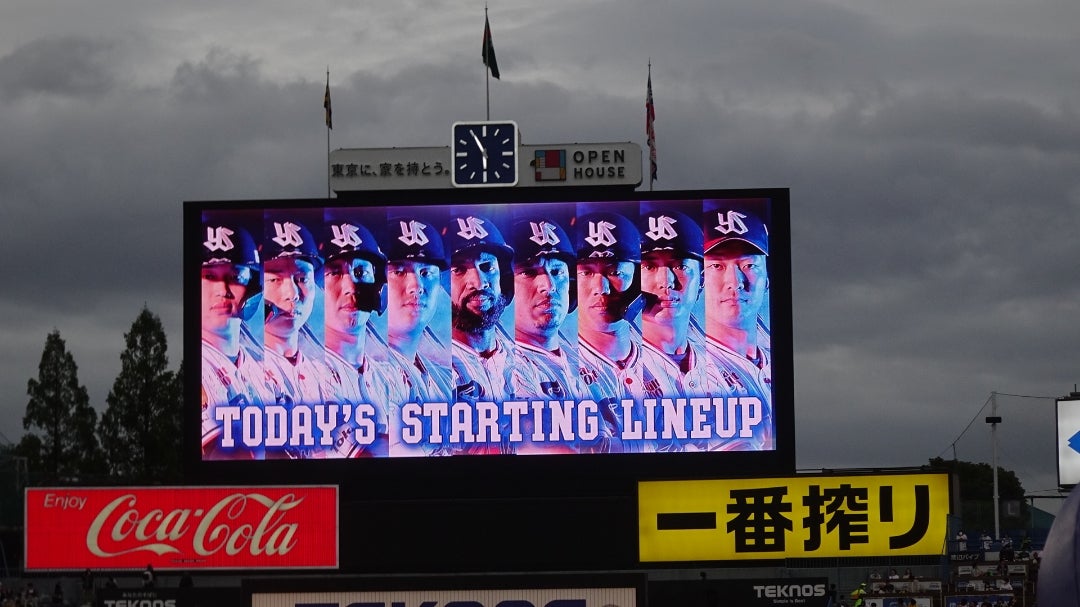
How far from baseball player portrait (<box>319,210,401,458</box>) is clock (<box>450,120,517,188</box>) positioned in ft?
8.53

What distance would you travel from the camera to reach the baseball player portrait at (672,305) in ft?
148

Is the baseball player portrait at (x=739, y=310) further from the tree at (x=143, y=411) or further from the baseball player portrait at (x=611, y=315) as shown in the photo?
the tree at (x=143, y=411)

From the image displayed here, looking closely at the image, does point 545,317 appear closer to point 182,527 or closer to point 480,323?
point 480,323

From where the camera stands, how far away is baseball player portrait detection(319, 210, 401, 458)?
45469mm

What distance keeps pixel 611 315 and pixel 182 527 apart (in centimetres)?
1223

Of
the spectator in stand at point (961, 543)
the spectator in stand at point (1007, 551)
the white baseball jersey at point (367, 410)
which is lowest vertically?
the spectator in stand at point (1007, 551)

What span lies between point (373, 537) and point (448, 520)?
196 centimetres

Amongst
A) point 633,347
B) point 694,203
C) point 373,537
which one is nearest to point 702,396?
point 633,347

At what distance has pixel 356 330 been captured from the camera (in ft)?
150

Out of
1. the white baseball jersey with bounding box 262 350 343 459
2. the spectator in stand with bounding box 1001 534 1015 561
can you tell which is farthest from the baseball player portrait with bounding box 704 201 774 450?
the white baseball jersey with bounding box 262 350 343 459

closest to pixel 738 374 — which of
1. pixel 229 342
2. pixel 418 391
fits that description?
pixel 418 391

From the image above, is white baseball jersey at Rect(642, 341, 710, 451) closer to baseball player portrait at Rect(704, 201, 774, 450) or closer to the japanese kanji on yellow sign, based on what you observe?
baseball player portrait at Rect(704, 201, 774, 450)

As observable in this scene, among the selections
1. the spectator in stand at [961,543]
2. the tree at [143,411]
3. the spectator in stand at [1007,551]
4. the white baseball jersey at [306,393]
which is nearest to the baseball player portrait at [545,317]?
the white baseball jersey at [306,393]

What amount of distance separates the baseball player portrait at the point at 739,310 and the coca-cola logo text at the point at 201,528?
11.2 metres
